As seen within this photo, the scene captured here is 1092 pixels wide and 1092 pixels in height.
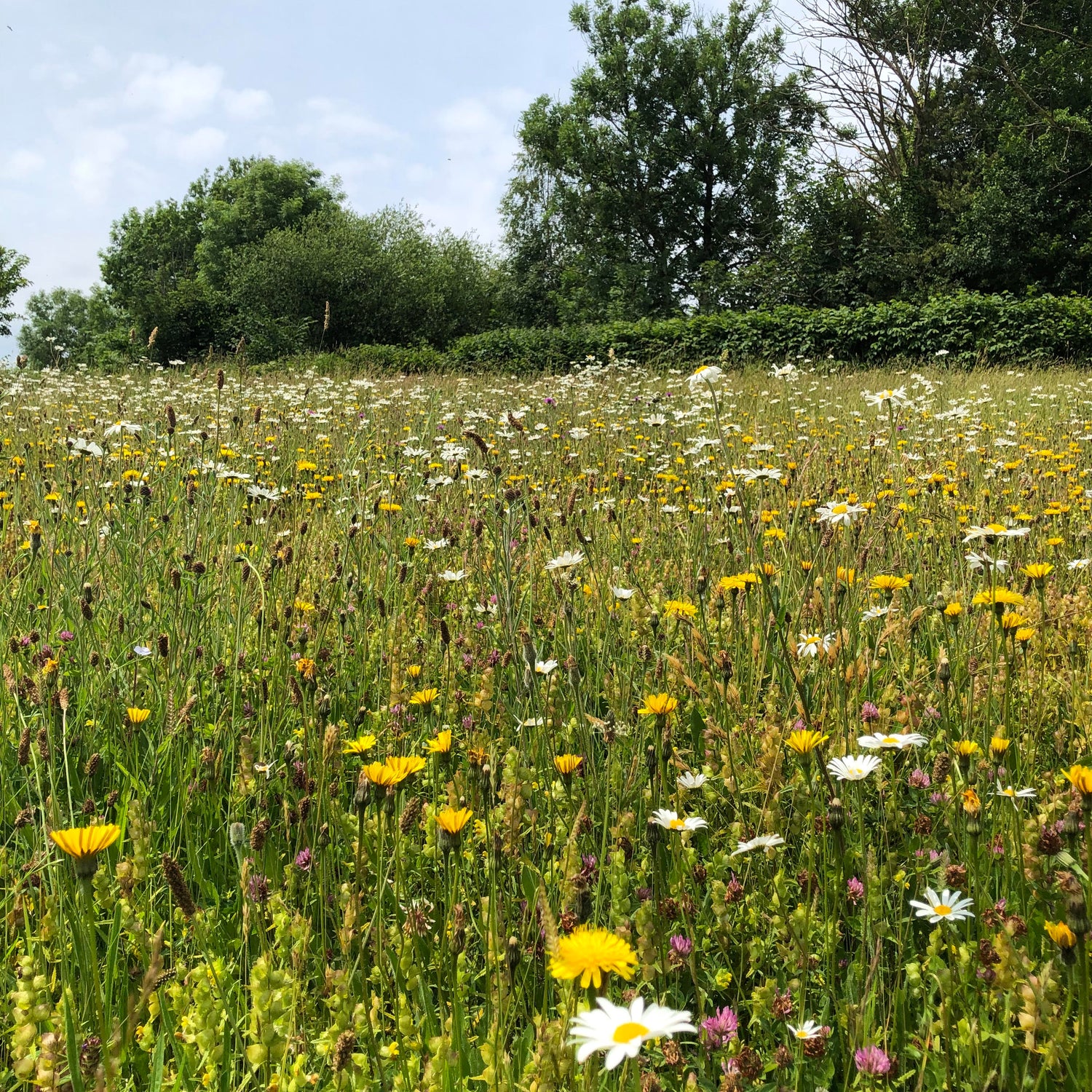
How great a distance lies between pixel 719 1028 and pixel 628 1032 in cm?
48

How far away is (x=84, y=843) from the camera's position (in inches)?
33.2

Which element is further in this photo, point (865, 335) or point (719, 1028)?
point (865, 335)

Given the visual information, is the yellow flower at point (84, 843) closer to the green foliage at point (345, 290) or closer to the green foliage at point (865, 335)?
the green foliage at point (865, 335)

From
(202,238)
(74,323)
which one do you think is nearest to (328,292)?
(202,238)

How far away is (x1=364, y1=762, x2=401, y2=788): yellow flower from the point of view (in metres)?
1.07

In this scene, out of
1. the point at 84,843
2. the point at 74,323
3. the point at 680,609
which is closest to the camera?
the point at 84,843

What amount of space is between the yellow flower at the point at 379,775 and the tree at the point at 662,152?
29418mm

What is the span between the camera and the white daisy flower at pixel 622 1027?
22.9 inches

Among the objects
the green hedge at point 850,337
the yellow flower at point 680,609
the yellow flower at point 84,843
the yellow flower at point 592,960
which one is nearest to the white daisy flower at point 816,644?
the yellow flower at point 680,609

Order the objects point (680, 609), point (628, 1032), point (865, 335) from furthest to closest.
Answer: point (865, 335) < point (680, 609) < point (628, 1032)

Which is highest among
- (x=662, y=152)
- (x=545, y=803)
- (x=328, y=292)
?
(x=662, y=152)

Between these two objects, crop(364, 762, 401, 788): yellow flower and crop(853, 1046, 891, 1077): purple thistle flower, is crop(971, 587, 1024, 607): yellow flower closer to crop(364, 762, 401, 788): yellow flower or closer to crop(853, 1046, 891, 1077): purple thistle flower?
crop(853, 1046, 891, 1077): purple thistle flower

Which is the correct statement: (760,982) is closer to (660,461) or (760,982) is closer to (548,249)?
(660,461)

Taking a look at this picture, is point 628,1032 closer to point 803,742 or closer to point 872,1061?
point 872,1061
